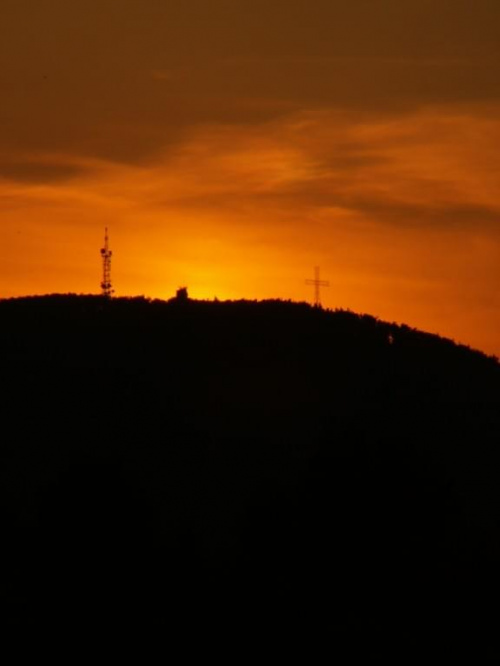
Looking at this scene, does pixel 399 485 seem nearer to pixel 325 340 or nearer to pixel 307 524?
pixel 307 524

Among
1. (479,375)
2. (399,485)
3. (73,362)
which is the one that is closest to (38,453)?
(73,362)

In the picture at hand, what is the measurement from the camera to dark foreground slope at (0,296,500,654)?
43.9 meters

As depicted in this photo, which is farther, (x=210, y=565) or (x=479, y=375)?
(x=479, y=375)

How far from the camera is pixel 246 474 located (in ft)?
187

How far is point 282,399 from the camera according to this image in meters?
65.2

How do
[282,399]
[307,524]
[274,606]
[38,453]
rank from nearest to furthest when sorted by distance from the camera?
1. [274,606]
2. [307,524]
3. [38,453]
4. [282,399]

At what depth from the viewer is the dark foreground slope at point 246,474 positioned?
43.9m

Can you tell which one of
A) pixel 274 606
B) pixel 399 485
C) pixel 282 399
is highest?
pixel 282 399

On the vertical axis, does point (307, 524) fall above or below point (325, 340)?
below

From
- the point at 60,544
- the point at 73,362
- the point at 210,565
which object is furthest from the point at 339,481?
the point at 73,362

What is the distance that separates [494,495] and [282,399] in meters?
10.2

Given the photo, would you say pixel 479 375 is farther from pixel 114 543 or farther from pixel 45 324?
pixel 114 543

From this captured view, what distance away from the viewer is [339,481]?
49.6 metres

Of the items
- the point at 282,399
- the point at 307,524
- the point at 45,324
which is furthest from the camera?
the point at 45,324
